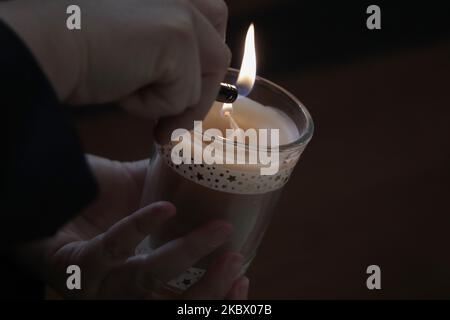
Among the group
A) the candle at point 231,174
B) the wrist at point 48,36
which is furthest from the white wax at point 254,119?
→ the wrist at point 48,36

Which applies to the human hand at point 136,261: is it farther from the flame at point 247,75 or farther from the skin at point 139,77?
the flame at point 247,75

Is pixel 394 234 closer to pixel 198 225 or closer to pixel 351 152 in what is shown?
pixel 351 152

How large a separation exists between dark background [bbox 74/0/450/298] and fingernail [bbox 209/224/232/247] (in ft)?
0.67

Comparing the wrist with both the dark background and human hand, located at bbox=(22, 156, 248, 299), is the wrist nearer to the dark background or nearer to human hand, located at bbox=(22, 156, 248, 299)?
human hand, located at bbox=(22, 156, 248, 299)

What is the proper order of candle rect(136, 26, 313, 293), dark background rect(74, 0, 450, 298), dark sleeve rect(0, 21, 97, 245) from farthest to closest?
1. dark background rect(74, 0, 450, 298)
2. candle rect(136, 26, 313, 293)
3. dark sleeve rect(0, 21, 97, 245)

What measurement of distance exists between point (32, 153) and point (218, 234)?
0.17m

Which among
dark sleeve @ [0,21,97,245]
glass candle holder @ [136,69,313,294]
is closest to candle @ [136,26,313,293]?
glass candle holder @ [136,69,313,294]

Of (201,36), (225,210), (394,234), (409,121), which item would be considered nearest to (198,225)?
(225,210)

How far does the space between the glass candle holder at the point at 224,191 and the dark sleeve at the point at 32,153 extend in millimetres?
118

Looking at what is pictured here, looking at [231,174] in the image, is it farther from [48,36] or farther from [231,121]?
[48,36]

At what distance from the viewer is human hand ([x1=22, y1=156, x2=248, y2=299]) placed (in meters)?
0.47

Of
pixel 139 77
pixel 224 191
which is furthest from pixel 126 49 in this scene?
pixel 224 191
